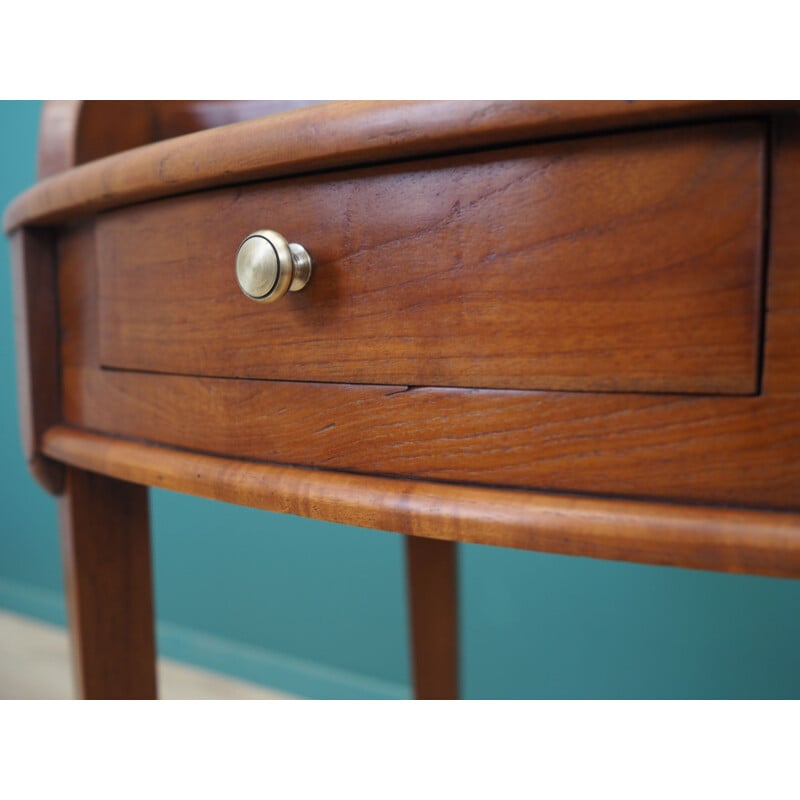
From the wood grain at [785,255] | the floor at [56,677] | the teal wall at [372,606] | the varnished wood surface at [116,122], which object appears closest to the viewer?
the wood grain at [785,255]

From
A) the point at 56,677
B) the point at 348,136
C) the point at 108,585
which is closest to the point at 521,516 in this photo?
the point at 348,136

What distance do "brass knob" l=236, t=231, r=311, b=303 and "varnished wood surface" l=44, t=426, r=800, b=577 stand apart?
71mm

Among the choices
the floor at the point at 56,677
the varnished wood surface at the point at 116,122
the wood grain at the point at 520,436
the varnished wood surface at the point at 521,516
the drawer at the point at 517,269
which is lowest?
the floor at the point at 56,677

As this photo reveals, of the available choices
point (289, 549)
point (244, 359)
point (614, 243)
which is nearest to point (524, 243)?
point (614, 243)

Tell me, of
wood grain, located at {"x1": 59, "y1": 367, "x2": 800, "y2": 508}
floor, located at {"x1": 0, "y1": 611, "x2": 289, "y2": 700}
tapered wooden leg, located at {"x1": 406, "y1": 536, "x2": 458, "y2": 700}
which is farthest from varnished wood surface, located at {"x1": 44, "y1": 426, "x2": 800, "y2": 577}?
floor, located at {"x1": 0, "y1": 611, "x2": 289, "y2": 700}

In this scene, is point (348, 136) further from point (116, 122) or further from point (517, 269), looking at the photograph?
point (116, 122)

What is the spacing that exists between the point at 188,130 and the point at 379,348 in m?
0.30

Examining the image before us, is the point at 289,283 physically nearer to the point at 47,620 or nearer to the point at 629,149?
the point at 629,149

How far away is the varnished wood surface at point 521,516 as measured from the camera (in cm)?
22

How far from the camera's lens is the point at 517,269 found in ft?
0.80

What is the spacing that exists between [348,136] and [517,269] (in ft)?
0.24

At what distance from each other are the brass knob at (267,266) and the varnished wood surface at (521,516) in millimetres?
71

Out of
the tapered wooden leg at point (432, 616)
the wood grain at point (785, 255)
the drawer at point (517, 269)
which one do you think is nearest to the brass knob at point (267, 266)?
the drawer at point (517, 269)

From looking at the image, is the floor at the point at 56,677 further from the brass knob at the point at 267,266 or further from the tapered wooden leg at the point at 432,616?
the brass knob at the point at 267,266
